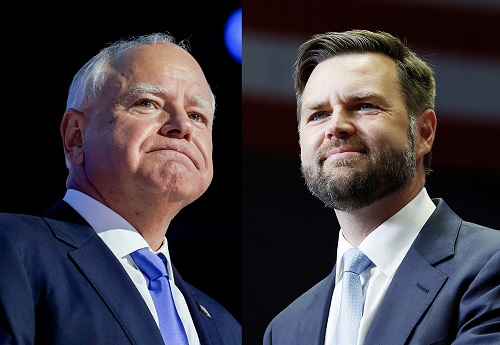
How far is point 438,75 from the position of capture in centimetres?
273

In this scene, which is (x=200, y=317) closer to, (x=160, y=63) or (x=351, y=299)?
(x=351, y=299)

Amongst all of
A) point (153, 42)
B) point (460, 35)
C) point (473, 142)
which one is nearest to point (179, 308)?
point (153, 42)

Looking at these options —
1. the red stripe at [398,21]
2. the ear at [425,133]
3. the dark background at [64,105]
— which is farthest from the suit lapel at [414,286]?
the red stripe at [398,21]

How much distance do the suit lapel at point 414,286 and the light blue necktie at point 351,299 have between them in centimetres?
6

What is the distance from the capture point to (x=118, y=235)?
95.4 inches

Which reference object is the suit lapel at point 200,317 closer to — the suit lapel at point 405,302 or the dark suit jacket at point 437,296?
the dark suit jacket at point 437,296

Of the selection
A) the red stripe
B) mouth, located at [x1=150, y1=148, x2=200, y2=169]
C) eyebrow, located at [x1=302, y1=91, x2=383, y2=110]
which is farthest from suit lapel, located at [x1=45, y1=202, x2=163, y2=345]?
the red stripe

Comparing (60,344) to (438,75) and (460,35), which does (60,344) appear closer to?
(438,75)

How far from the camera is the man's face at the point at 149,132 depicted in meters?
2.45

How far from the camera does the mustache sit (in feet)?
8.47

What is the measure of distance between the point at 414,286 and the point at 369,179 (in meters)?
0.36

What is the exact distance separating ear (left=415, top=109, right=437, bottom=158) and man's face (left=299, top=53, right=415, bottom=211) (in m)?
0.04

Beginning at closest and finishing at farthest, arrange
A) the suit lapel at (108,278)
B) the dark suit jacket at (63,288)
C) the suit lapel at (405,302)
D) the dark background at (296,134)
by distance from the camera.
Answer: the dark suit jacket at (63,288), the suit lapel at (108,278), the suit lapel at (405,302), the dark background at (296,134)

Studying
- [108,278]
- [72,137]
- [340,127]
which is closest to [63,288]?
[108,278]
